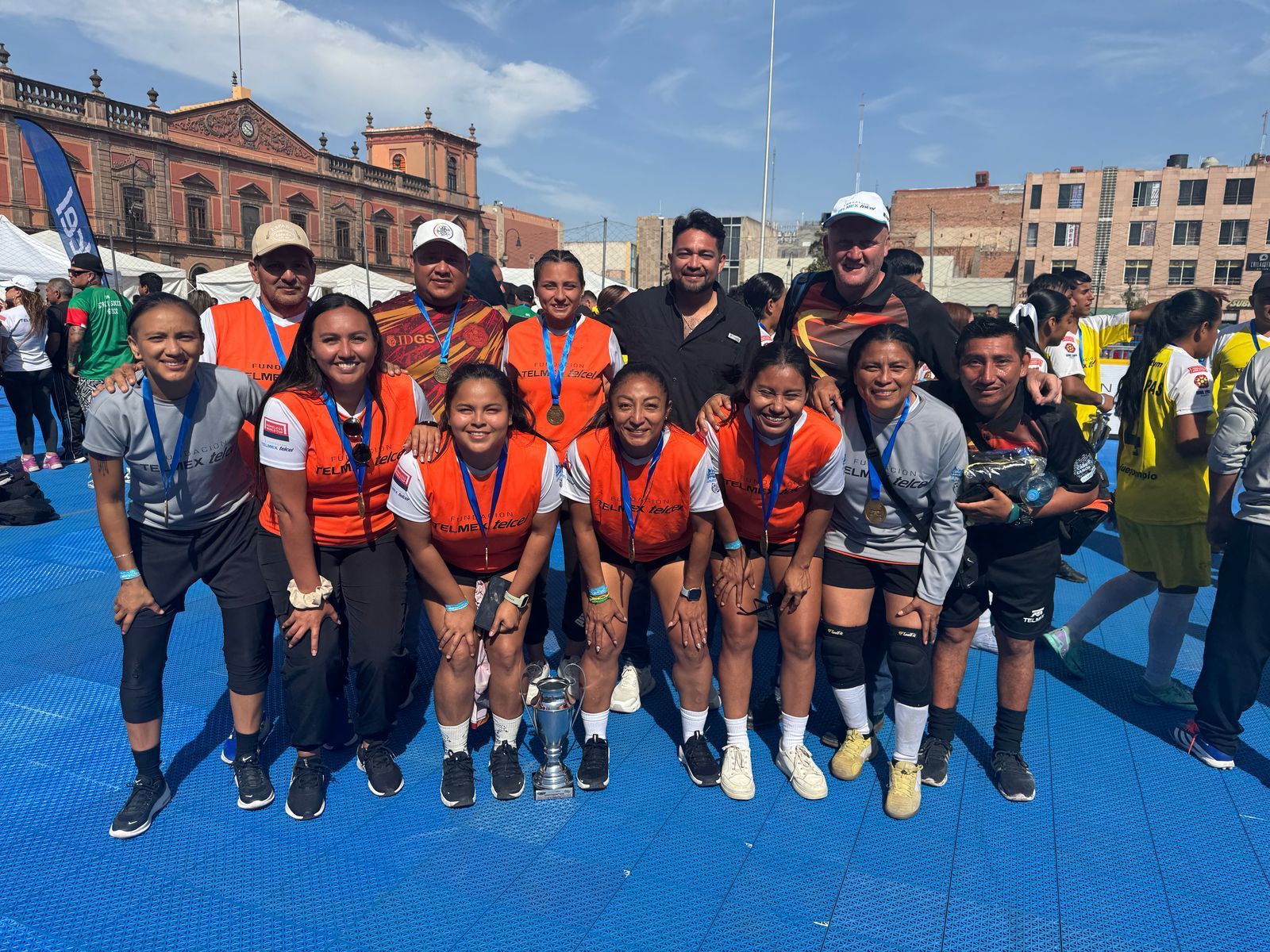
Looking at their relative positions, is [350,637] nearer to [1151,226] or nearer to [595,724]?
[595,724]

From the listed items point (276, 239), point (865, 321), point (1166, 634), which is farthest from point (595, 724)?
point (1166, 634)

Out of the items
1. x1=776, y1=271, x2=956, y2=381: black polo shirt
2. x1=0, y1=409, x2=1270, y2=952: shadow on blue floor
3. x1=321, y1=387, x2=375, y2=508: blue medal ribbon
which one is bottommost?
x1=0, y1=409, x2=1270, y2=952: shadow on blue floor

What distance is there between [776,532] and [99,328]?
807 cm

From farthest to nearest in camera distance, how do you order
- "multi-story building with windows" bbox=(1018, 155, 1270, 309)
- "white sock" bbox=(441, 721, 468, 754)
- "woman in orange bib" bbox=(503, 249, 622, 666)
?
1. "multi-story building with windows" bbox=(1018, 155, 1270, 309)
2. "woman in orange bib" bbox=(503, 249, 622, 666)
3. "white sock" bbox=(441, 721, 468, 754)

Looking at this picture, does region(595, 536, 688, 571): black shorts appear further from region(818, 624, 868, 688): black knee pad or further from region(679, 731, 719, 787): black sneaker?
region(679, 731, 719, 787): black sneaker

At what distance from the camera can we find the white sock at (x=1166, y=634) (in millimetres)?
3688

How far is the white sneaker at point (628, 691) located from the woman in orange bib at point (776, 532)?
2.20ft

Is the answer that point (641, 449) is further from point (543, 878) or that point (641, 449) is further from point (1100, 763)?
point (1100, 763)

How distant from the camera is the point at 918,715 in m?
2.99

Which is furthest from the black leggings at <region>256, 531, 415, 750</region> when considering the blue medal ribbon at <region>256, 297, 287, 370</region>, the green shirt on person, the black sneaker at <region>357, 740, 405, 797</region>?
the green shirt on person

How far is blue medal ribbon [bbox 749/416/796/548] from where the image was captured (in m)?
2.84

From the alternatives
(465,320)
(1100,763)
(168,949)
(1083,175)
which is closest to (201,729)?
(168,949)

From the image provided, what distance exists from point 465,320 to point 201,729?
2.25m

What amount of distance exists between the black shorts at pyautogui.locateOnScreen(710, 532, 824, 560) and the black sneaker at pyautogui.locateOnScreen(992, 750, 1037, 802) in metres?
1.16
